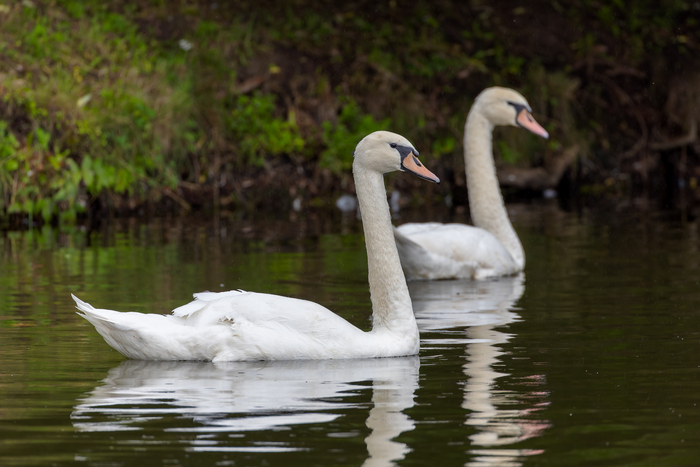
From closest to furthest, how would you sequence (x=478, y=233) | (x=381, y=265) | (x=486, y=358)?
(x=486, y=358), (x=381, y=265), (x=478, y=233)

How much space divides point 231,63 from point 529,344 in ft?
50.8

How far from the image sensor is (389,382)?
6371 mm

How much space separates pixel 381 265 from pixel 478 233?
14.4 feet

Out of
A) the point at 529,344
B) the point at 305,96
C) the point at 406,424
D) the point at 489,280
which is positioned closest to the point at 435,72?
the point at 305,96

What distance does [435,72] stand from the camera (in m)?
24.5

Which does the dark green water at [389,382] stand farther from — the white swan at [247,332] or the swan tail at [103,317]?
the swan tail at [103,317]

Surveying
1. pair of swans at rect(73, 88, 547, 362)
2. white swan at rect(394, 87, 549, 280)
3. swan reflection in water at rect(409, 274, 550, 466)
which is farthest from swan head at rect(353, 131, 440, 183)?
white swan at rect(394, 87, 549, 280)

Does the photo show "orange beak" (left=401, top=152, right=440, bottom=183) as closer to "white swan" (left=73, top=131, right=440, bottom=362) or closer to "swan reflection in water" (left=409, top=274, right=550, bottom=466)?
"white swan" (left=73, top=131, right=440, bottom=362)

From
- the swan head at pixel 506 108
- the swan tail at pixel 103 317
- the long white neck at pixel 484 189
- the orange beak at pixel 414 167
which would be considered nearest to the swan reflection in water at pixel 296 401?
the swan tail at pixel 103 317

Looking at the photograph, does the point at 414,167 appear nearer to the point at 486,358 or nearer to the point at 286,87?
the point at 486,358

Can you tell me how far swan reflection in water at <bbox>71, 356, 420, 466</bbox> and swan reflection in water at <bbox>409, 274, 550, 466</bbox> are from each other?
334 mm

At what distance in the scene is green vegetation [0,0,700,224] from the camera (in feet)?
60.3

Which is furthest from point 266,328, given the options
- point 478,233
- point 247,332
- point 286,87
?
point 286,87

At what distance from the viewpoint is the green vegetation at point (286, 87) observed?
60.3ft
